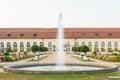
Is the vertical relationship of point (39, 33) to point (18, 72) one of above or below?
above

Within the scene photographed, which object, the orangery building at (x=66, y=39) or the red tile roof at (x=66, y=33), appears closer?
the orangery building at (x=66, y=39)

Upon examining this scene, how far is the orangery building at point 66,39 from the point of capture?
205 feet

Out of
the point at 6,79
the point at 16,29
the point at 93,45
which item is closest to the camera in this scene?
the point at 6,79

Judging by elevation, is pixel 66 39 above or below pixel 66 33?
below

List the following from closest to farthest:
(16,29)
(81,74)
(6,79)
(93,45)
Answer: (6,79)
(81,74)
(93,45)
(16,29)

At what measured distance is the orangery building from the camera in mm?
62344

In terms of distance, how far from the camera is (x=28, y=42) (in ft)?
208

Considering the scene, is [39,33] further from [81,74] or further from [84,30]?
[81,74]

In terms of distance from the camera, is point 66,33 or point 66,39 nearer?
point 66,39

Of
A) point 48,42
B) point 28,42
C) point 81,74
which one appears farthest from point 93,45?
point 81,74

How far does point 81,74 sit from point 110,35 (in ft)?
157

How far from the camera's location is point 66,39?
63.2 m

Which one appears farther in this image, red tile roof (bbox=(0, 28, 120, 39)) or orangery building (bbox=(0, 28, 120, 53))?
red tile roof (bbox=(0, 28, 120, 39))

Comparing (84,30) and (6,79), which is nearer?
(6,79)
